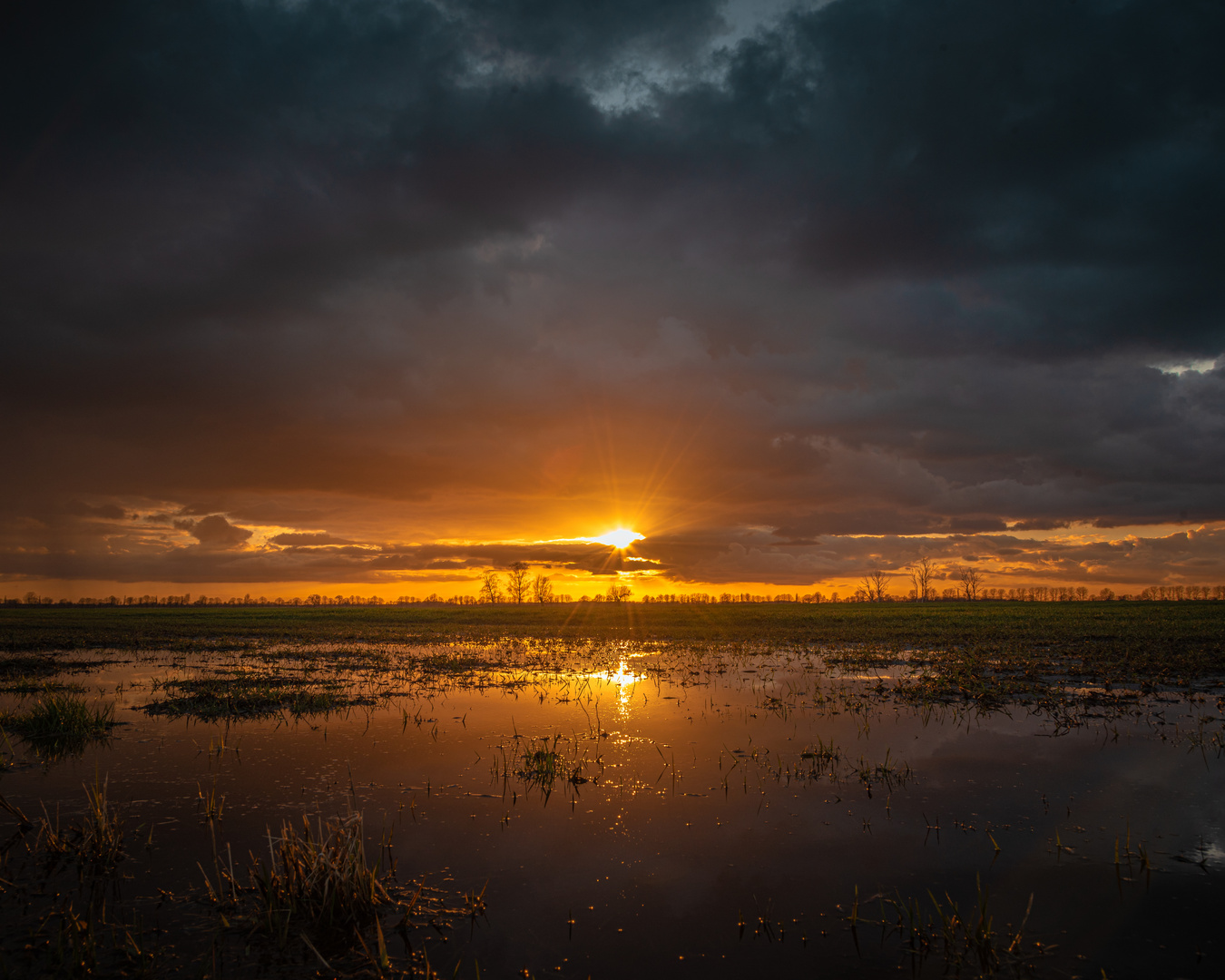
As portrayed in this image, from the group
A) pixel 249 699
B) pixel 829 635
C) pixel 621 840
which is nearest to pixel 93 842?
pixel 621 840

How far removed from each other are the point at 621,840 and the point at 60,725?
13.1 meters

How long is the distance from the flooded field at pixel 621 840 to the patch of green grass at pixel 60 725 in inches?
5.4

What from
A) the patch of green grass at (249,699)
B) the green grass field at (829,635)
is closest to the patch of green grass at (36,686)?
the patch of green grass at (249,699)

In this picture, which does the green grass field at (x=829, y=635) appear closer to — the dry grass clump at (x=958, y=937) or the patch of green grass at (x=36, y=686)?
the patch of green grass at (x=36, y=686)

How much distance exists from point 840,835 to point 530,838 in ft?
13.1

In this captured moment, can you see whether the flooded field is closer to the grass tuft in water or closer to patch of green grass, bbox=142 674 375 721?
the grass tuft in water

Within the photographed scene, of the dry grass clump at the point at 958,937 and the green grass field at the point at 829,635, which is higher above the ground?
the dry grass clump at the point at 958,937

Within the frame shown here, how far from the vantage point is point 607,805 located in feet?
30.6

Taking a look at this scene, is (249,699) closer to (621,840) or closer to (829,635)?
(621,840)

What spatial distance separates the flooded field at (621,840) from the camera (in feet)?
18.9

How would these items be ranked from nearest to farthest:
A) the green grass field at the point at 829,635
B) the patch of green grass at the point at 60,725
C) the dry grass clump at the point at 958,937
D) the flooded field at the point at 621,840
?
the dry grass clump at the point at 958,937 → the flooded field at the point at 621,840 → the patch of green grass at the point at 60,725 → the green grass field at the point at 829,635

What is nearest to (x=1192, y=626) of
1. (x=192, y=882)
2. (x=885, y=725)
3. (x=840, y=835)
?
(x=885, y=725)

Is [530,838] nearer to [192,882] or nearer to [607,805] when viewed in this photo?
[607,805]

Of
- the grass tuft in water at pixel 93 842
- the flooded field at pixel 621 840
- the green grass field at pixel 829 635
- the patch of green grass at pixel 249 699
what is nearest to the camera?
the flooded field at pixel 621 840
